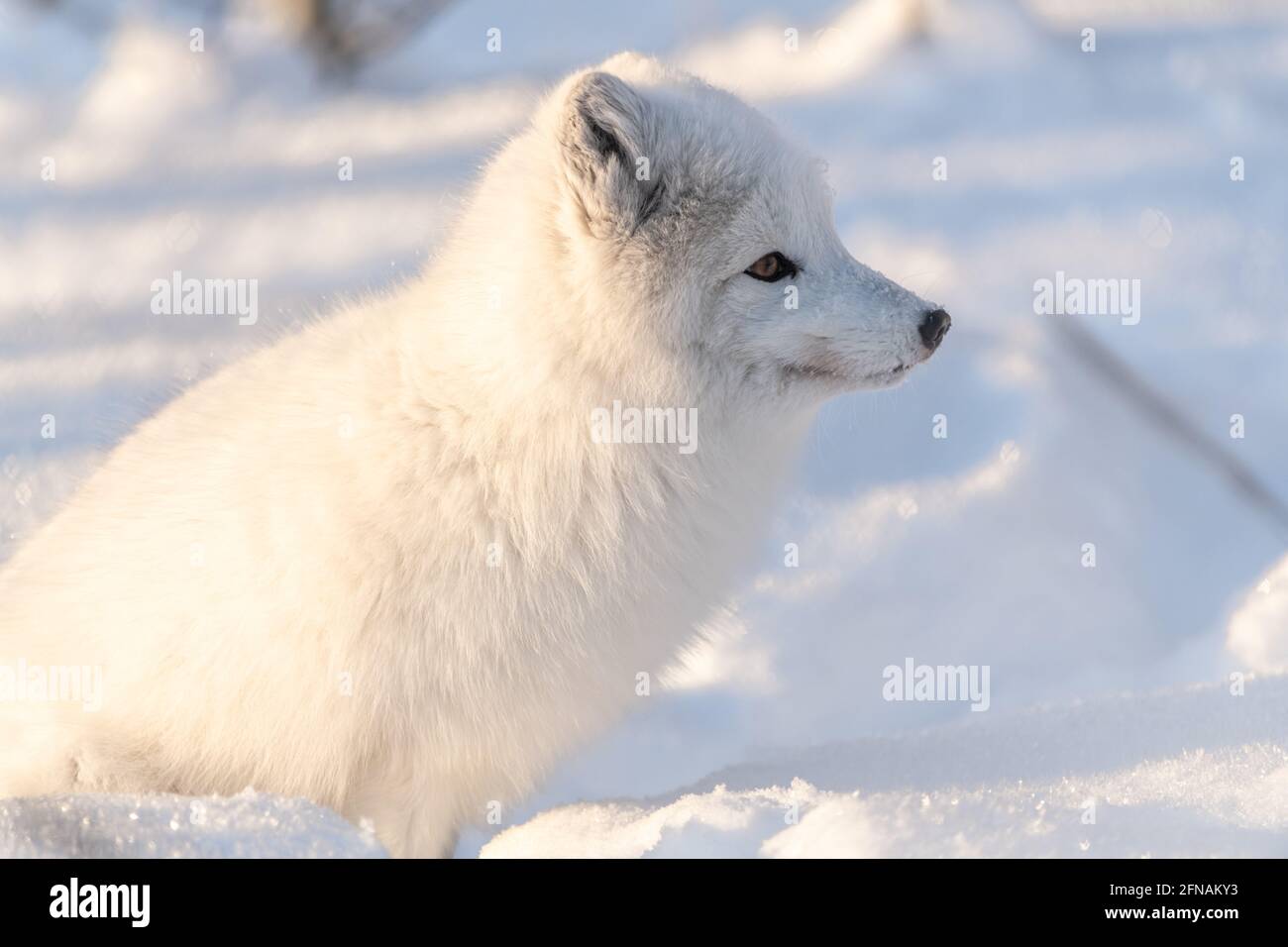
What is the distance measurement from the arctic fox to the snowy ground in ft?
2.09

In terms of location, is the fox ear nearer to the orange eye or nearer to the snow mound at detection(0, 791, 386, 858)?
the orange eye

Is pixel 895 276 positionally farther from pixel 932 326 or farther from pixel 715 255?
pixel 715 255

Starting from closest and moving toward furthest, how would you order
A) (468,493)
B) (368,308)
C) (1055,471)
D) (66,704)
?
(468,493) → (66,704) → (368,308) → (1055,471)

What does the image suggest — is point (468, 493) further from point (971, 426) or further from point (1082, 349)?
point (1082, 349)

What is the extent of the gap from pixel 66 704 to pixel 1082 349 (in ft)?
10.2

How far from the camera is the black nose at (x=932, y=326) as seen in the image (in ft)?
7.10

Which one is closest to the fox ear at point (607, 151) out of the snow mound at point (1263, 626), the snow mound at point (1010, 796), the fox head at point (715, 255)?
the fox head at point (715, 255)

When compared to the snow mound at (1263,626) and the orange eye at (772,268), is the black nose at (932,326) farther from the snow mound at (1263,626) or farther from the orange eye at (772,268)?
the snow mound at (1263,626)

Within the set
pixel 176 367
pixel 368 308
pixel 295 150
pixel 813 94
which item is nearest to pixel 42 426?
pixel 176 367

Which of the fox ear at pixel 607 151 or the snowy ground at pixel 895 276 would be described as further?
the snowy ground at pixel 895 276

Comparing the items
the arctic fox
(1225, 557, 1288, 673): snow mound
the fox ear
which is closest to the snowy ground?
(1225, 557, 1288, 673): snow mound

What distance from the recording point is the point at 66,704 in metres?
2.21

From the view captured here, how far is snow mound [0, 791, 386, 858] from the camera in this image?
1.75m
